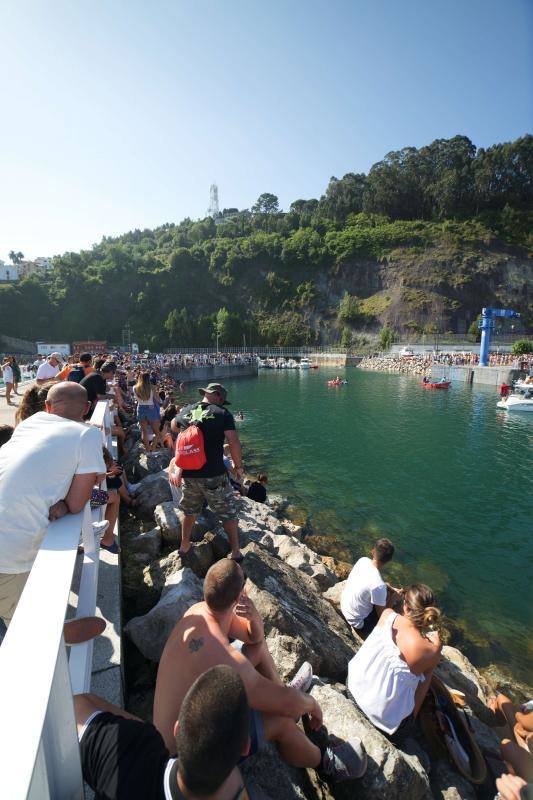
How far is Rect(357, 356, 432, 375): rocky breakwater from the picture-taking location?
6438 cm

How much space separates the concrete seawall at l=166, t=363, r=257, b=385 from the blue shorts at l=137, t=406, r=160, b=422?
42.3 metres

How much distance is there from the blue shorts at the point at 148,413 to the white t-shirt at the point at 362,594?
22.3 feet

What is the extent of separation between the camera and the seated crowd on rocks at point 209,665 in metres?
1.58

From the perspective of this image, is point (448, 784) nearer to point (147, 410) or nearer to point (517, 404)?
point (147, 410)

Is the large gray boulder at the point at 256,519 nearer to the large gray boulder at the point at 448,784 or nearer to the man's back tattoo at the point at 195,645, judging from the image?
the large gray boulder at the point at 448,784

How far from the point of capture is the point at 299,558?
23.3 feet

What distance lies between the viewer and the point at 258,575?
15.6 feet

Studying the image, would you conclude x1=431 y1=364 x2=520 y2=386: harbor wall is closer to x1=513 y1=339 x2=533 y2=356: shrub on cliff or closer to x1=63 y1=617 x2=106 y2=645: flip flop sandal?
x1=513 y1=339 x2=533 y2=356: shrub on cliff

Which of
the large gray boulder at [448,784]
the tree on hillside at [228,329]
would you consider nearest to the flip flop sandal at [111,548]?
the large gray boulder at [448,784]

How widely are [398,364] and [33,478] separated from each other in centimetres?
7271

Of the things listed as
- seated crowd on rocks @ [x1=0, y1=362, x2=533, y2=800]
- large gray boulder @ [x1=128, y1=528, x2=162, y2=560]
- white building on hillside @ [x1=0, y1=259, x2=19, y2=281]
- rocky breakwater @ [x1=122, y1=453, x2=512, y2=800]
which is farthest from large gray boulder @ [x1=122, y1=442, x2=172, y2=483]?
white building on hillside @ [x1=0, y1=259, x2=19, y2=281]

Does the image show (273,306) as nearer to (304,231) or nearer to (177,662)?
(304,231)

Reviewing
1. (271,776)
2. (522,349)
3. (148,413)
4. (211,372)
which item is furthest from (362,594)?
(522,349)

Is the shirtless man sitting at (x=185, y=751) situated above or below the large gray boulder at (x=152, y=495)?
above
